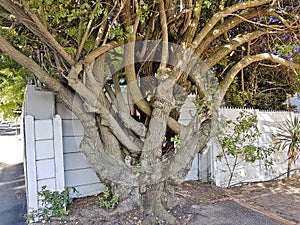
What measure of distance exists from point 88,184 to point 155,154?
1.27 metres

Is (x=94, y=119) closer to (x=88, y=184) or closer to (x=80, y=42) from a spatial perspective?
(x=80, y=42)

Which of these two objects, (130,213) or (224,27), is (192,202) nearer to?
(130,213)

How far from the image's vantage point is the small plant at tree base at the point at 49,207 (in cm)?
287

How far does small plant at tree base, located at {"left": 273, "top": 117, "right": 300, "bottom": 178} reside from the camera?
17.6 feet

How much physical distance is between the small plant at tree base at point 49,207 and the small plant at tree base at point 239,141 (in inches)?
105

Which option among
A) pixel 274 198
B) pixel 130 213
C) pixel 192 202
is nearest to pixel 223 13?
pixel 192 202

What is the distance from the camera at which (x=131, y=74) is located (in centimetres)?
304

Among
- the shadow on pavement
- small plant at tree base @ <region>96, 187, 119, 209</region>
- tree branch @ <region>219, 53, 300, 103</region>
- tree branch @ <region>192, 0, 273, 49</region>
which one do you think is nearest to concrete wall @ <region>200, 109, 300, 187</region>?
tree branch @ <region>219, 53, 300, 103</region>

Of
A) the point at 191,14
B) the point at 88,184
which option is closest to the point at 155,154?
the point at 88,184

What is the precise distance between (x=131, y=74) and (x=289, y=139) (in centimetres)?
416

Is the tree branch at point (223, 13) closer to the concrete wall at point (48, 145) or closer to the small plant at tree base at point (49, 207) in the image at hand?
the concrete wall at point (48, 145)

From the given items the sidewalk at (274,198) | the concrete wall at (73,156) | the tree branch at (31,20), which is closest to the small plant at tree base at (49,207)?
the concrete wall at (73,156)

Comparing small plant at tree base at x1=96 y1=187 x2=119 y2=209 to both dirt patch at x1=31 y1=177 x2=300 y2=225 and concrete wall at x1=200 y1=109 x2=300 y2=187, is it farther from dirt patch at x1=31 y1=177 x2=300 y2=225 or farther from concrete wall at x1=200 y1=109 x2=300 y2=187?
concrete wall at x1=200 y1=109 x2=300 y2=187

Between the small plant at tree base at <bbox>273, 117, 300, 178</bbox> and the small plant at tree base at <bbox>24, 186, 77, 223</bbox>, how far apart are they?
452 centimetres
